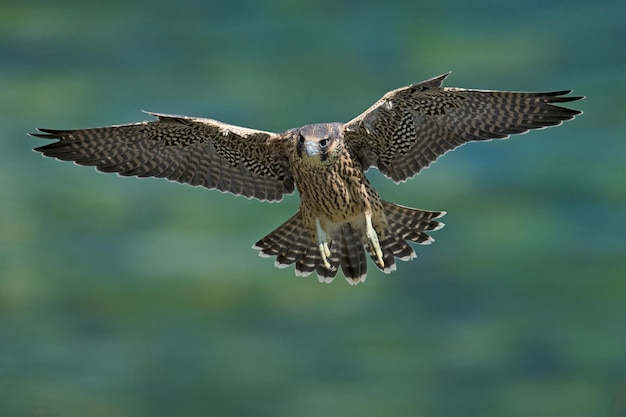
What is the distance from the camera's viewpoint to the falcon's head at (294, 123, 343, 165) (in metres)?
8.03

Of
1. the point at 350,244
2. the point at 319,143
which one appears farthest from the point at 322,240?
the point at 319,143

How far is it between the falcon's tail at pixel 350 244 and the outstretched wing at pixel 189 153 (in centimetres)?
35

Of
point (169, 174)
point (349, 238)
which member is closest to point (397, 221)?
point (349, 238)

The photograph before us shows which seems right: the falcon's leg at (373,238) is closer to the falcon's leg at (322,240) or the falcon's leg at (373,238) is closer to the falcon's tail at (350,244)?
the falcon's tail at (350,244)

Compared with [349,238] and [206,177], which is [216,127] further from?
[349,238]

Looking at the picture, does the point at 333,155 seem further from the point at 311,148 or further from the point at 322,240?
the point at 322,240

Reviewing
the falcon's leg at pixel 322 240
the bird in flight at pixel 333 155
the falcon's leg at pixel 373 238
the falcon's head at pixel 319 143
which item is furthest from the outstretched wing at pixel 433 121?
the falcon's leg at pixel 322 240

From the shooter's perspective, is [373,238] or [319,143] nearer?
[319,143]

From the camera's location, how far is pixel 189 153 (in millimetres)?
8797

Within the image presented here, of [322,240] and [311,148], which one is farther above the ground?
[311,148]

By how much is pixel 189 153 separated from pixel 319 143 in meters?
1.15

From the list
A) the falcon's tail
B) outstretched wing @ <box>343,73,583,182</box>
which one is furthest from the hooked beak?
the falcon's tail

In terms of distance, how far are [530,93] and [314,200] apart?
156 centimetres

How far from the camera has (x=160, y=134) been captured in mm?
8703
